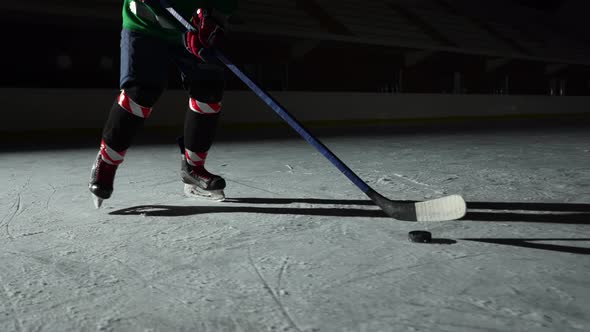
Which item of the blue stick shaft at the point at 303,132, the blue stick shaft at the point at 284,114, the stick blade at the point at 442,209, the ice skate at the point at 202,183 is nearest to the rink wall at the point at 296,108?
the ice skate at the point at 202,183

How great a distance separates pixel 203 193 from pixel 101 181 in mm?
411

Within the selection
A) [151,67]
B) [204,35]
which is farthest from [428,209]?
[151,67]

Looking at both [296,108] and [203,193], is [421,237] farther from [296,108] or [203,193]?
[296,108]

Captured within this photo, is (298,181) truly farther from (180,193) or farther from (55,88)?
(55,88)

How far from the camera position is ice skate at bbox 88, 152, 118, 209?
193 cm

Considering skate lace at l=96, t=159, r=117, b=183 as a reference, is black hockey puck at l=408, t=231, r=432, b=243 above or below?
below

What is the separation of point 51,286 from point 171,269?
0.24m

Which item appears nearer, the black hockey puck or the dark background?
the black hockey puck

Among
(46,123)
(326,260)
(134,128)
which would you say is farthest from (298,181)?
(46,123)

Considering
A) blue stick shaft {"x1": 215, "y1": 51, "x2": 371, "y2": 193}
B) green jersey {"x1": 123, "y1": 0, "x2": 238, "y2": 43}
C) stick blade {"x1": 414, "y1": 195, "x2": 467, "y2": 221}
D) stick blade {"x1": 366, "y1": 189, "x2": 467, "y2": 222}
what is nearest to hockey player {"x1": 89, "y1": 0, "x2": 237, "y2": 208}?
green jersey {"x1": 123, "y1": 0, "x2": 238, "y2": 43}

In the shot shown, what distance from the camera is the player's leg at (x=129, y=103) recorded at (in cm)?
192

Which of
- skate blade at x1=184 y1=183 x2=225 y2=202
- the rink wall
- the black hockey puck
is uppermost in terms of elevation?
the black hockey puck

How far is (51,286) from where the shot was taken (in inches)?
44.4

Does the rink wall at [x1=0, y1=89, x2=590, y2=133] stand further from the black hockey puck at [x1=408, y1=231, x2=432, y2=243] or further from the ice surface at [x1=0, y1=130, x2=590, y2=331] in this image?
the black hockey puck at [x1=408, y1=231, x2=432, y2=243]
